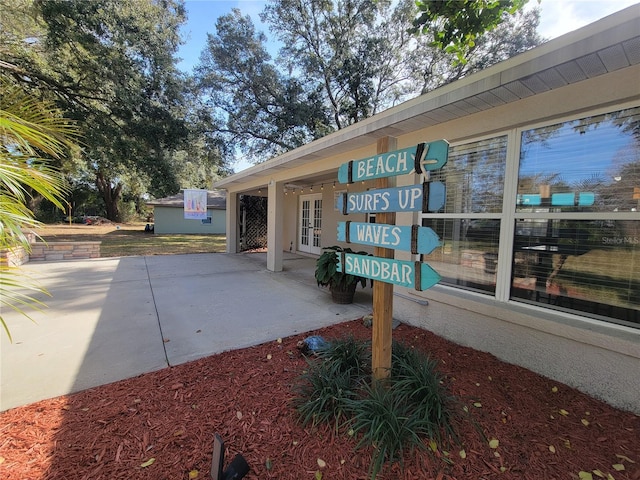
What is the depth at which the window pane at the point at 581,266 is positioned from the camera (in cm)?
247

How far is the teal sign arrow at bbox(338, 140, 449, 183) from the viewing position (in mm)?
1777

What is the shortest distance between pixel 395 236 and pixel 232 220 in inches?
409

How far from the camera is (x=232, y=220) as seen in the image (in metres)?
11.5

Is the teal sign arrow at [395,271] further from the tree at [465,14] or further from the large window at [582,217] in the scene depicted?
the tree at [465,14]

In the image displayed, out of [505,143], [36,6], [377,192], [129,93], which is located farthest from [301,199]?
[36,6]

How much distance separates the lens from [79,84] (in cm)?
1128

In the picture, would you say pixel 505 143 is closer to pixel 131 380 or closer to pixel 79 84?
pixel 131 380

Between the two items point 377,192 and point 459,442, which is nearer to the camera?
point 459,442

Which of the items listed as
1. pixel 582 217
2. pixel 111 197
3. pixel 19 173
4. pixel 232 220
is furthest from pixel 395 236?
pixel 111 197

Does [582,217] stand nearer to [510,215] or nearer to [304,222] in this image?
[510,215]

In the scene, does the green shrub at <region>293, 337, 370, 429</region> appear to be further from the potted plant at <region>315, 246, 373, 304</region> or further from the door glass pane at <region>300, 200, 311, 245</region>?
the door glass pane at <region>300, 200, 311, 245</region>

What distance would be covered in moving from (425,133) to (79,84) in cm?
1401

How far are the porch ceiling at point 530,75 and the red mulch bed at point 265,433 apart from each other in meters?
2.58

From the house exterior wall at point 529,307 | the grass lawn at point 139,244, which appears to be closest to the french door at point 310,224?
the grass lawn at point 139,244
